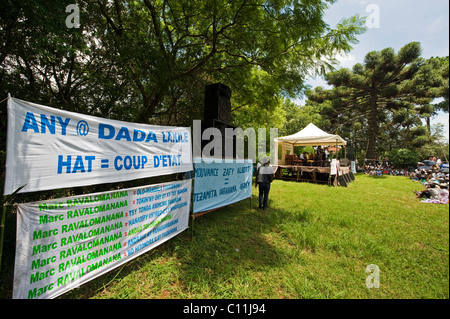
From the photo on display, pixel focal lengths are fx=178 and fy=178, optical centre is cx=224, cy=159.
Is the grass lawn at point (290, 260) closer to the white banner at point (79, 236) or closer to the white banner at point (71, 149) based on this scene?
the white banner at point (79, 236)

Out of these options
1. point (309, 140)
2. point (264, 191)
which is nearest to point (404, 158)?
point (309, 140)

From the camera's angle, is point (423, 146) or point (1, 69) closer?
point (1, 69)

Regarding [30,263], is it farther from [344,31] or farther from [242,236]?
[344,31]

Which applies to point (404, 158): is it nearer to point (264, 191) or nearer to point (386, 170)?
point (386, 170)

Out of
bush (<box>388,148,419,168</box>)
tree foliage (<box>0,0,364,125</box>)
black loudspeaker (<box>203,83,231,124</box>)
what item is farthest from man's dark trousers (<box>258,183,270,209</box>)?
bush (<box>388,148,419,168</box>)

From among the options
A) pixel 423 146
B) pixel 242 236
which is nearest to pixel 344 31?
pixel 242 236

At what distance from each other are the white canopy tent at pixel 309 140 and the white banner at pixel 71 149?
10103 mm

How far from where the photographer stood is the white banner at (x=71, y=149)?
1478 mm

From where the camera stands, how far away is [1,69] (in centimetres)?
364

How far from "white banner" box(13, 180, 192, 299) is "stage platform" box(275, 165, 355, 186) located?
31.2 ft

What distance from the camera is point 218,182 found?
3928 millimetres

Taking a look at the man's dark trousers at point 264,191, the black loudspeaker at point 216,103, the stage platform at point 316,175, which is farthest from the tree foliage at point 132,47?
the stage platform at point 316,175

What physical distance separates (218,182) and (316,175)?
356 inches
